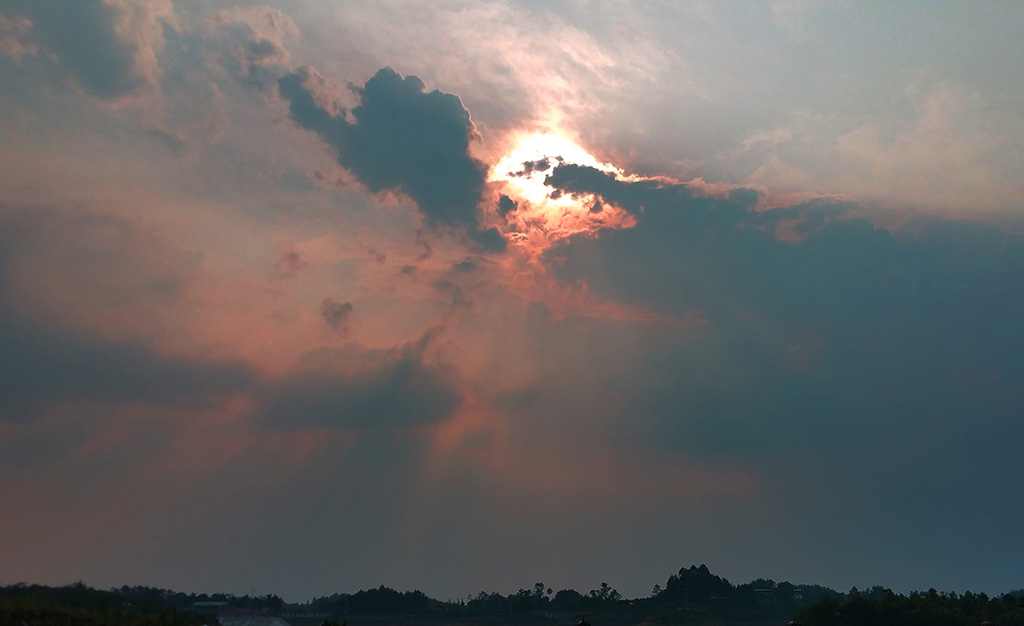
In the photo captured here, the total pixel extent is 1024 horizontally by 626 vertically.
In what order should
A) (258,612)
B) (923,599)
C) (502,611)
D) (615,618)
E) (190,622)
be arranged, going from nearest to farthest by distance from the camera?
(190,622), (258,612), (923,599), (615,618), (502,611)

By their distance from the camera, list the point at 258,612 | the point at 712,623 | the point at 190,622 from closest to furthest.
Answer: the point at 190,622 < the point at 258,612 < the point at 712,623

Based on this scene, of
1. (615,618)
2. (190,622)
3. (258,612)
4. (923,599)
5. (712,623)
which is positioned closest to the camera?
(190,622)

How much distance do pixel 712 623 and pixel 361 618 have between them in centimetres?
6032

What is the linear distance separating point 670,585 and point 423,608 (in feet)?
154

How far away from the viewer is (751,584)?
505 feet

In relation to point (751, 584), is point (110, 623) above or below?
below

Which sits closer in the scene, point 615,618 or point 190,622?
point 190,622

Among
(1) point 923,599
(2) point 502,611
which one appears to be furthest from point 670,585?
(1) point 923,599

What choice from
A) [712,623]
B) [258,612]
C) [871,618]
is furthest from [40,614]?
[712,623]

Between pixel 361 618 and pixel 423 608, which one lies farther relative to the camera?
pixel 423 608

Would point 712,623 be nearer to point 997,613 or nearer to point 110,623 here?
point 997,613

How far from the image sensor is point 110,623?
4756 centimetres

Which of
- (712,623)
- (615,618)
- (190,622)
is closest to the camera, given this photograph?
(190,622)

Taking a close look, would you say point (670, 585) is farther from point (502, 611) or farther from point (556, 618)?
point (502, 611)
